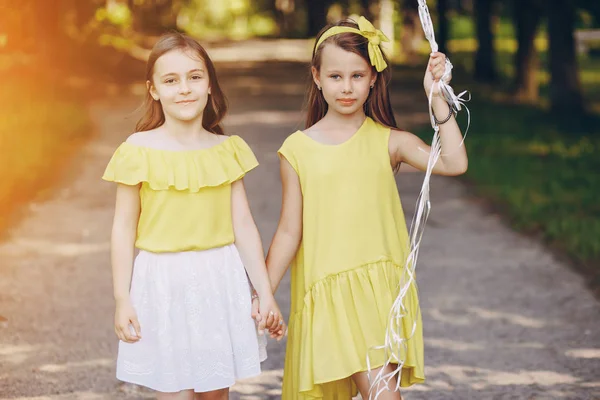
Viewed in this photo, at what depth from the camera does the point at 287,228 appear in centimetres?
349

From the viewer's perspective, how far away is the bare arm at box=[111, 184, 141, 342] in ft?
10.6

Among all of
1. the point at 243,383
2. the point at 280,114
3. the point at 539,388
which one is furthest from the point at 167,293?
the point at 280,114

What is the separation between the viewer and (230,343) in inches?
131

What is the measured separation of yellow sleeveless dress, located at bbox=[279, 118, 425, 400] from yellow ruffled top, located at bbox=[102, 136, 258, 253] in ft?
1.00

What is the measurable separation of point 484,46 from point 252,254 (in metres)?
20.3

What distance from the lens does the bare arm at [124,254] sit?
128 inches

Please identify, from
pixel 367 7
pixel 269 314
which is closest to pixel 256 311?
pixel 269 314

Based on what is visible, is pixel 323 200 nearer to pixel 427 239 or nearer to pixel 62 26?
pixel 427 239

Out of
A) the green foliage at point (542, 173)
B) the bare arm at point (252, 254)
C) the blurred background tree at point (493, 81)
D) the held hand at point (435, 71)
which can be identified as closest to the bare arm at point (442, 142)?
the held hand at point (435, 71)

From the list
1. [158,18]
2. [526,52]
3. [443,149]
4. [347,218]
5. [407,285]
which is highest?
[158,18]

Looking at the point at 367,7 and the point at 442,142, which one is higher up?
the point at 367,7

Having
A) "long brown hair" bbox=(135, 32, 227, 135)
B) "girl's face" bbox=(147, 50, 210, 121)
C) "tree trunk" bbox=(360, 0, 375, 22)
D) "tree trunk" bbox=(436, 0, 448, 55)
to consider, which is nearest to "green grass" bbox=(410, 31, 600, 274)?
"long brown hair" bbox=(135, 32, 227, 135)

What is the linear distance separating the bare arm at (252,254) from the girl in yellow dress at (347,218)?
117mm

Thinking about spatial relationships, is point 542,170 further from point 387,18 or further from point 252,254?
point 387,18
